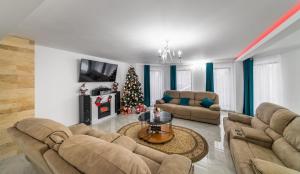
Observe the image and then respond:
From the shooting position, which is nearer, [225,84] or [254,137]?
[254,137]

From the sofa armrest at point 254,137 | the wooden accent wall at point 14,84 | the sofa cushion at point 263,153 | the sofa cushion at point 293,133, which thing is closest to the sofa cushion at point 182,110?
the sofa armrest at point 254,137

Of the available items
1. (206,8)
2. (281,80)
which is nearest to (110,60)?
(206,8)


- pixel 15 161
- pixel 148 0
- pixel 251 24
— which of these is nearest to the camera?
pixel 148 0

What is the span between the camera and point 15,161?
2.21m

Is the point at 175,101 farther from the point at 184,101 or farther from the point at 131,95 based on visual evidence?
the point at 131,95

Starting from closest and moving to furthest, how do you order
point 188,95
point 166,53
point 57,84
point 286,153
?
point 286,153 → point 166,53 → point 57,84 → point 188,95

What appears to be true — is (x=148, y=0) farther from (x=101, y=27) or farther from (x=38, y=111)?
(x=38, y=111)

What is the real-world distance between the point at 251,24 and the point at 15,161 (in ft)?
16.3

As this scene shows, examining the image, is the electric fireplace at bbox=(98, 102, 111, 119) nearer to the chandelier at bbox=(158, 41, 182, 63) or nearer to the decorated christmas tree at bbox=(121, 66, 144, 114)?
the decorated christmas tree at bbox=(121, 66, 144, 114)

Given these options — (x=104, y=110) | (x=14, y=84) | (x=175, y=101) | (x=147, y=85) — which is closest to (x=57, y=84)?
(x=14, y=84)

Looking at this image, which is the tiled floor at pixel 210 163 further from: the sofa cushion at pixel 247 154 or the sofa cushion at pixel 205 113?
the sofa cushion at pixel 205 113

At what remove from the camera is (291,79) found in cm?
319

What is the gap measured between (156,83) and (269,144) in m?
5.49

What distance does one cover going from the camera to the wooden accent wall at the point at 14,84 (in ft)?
7.38
